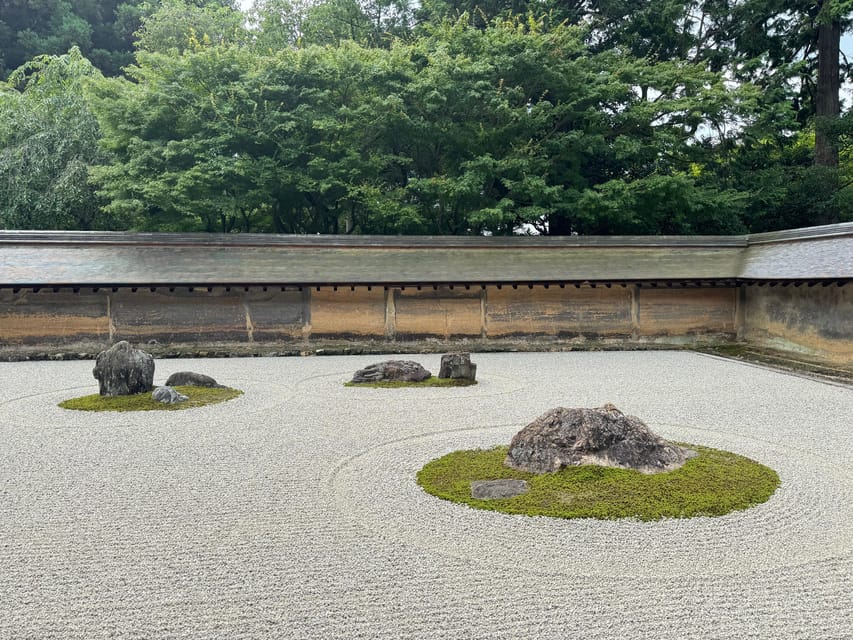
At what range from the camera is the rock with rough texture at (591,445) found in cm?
559

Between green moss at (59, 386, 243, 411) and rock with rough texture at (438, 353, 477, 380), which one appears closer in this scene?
green moss at (59, 386, 243, 411)

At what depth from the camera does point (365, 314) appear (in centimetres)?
1512

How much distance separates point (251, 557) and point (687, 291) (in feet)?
46.2

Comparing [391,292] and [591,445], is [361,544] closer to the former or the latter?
[591,445]

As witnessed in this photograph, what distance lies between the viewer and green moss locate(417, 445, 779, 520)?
4793 millimetres

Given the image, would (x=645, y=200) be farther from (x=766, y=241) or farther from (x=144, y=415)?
(x=144, y=415)

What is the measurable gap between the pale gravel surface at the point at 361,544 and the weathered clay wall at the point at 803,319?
5193 mm

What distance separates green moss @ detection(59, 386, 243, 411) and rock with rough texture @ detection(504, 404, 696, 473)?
501 cm

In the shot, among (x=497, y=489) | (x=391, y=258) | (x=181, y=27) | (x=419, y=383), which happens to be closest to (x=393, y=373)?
(x=419, y=383)

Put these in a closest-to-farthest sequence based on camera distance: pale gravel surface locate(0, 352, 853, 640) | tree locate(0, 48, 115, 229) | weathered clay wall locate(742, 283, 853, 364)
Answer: pale gravel surface locate(0, 352, 853, 640) < weathered clay wall locate(742, 283, 853, 364) < tree locate(0, 48, 115, 229)

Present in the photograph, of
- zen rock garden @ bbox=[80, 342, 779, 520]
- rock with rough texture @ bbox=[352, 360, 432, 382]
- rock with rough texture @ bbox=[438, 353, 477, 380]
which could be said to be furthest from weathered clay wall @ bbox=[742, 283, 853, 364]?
rock with rough texture @ bbox=[352, 360, 432, 382]

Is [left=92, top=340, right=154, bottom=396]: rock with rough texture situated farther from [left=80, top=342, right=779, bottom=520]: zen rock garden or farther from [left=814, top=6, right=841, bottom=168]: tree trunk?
[left=814, top=6, right=841, bottom=168]: tree trunk

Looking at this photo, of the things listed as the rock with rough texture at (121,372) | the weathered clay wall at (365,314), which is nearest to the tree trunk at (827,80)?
the weathered clay wall at (365,314)

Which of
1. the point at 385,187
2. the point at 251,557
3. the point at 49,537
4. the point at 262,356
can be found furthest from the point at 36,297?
the point at 251,557
